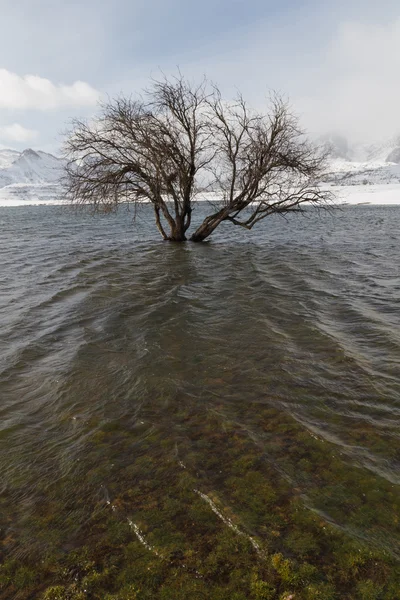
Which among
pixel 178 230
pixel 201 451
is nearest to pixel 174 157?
pixel 178 230

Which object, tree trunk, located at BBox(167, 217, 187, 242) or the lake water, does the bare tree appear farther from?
the lake water

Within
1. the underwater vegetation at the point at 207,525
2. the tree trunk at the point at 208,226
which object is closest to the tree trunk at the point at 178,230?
the tree trunk at the point at 208,226

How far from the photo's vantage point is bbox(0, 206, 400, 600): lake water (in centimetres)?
278

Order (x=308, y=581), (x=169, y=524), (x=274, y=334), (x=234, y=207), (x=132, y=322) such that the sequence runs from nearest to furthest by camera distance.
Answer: (x=308, y=581) < (x=169, y=524) < (x=274, y=334) < (x=132, y=322) < (x=234, y=207)

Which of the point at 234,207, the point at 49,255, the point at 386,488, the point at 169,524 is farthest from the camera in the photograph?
the point at 234,207

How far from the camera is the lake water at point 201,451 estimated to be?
9.12ft

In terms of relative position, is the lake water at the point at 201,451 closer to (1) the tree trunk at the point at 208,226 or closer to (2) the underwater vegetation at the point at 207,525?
(2) the underwater vegetation at the point at 207,525

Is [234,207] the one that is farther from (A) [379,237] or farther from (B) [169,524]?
(B) [169,524]

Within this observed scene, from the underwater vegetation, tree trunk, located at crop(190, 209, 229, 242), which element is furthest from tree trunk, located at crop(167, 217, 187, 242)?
the underwater vegetation

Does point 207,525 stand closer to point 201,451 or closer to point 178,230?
point 201,451

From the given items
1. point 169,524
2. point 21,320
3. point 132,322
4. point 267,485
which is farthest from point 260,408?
point 21,320

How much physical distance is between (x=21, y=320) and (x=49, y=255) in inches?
451

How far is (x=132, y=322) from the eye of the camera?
8.61 meters

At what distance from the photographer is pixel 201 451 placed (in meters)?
4.08
